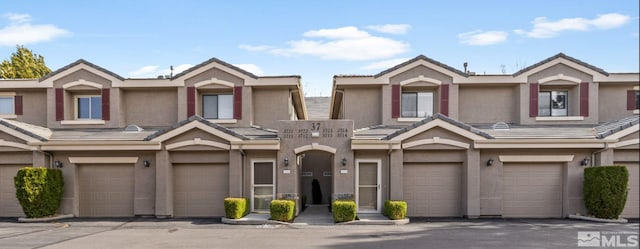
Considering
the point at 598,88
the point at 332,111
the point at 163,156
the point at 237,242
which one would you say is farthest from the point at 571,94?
the point at 163,156

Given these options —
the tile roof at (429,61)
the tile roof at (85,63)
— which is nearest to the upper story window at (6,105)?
the tile roof at (85,63)

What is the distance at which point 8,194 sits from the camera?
16.0 m

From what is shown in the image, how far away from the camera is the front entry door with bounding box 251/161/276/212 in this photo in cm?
1552

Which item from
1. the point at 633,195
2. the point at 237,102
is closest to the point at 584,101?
the point at 633,195

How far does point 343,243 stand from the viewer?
1077cm

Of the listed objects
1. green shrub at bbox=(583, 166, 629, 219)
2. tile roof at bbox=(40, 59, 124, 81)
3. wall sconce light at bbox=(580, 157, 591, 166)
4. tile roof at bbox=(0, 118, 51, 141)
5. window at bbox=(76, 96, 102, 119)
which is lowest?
green shrub at bbox=(583, 166, 629, 219)

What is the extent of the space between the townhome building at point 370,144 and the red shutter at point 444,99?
5 centimetres

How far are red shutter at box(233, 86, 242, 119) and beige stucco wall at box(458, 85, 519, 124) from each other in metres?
10.4

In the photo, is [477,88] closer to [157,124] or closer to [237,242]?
[237,242]

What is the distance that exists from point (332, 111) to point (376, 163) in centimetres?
897

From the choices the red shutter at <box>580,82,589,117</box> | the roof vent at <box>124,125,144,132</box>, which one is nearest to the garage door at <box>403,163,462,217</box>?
the red shutter at <box>580,82,589,117</box>

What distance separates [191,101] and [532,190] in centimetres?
1540

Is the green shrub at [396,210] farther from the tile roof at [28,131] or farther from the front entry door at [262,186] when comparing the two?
the tile roof at [28,131]

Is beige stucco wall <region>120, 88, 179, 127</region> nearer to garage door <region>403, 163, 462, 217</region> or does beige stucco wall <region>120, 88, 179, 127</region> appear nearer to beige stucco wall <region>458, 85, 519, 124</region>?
garage door <region>403, 163, 462, 217</region>
